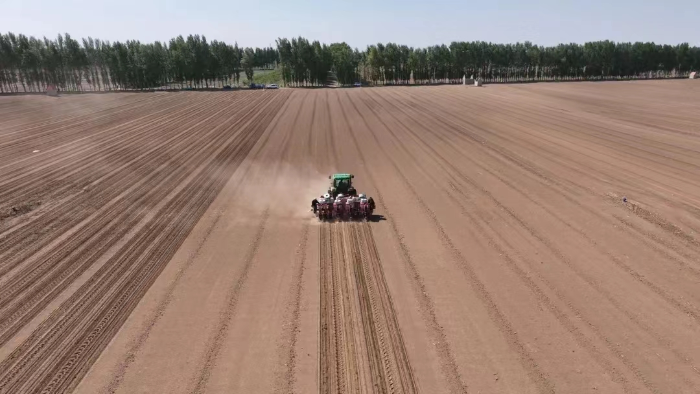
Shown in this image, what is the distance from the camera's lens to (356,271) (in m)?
13.8

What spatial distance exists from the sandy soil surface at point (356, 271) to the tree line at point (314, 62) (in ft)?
246

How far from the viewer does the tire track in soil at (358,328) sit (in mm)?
9116

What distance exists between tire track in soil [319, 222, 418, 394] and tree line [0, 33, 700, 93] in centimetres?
9322

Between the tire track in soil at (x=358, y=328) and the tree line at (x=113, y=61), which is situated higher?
the tree line at (x=113, y=61)

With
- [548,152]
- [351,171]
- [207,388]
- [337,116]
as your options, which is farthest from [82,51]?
[207,388]

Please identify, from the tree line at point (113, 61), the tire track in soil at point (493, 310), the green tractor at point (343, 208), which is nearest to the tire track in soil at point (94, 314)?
the green tractor at point (343, 208)

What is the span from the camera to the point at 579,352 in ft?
32.8

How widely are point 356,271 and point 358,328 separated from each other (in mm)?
3132

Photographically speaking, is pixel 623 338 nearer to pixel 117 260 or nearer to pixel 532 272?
pixel 532 272

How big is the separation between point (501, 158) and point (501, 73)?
4121 inches

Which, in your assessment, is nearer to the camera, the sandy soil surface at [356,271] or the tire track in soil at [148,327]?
the tire track in soil at [148,327]

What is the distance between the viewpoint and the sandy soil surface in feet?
31.4

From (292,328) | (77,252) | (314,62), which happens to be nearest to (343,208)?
(292,328)

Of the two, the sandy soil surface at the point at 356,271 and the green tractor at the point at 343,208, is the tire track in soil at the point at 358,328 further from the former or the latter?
the green tractor at the point at 343,208
